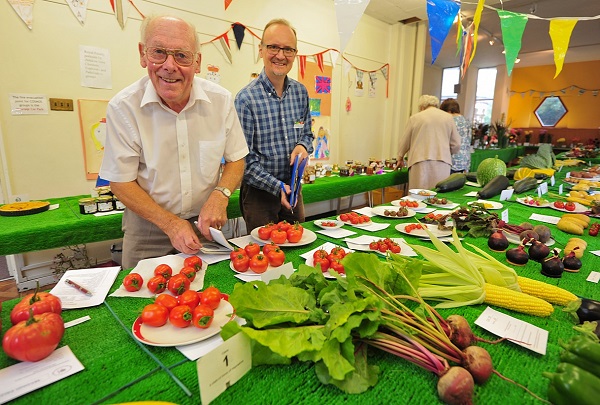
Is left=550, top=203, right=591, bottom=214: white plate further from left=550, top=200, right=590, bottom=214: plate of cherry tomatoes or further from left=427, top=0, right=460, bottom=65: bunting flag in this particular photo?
left=427, top=0, right=460, bottom=65: bunting flag

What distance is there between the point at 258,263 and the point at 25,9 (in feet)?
12.0

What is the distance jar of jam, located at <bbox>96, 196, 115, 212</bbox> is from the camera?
2.94m

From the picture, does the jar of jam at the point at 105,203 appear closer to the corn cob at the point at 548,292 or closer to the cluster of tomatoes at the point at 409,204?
the cluster of tomatoes at the point at 409,204

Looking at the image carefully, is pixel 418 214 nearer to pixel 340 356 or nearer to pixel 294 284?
pixel 294 284

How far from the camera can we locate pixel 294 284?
110cm

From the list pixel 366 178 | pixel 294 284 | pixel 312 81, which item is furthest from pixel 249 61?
pixel 294 284

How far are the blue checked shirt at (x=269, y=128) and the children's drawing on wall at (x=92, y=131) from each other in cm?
212

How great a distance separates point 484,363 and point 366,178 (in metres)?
4.33

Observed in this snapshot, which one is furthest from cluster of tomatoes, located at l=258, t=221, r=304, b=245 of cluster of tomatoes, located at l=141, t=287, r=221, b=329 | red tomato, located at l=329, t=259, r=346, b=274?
cluster of tomatoes, located at l=141, t=287, r=221, b=329

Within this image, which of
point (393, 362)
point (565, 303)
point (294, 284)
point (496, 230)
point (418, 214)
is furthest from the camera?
point (418, 214)

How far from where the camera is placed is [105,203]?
295 cm

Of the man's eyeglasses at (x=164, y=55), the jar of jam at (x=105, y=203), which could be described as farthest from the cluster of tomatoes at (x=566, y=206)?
the jar of jam at (x=105, y=203)

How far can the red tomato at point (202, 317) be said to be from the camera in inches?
39.9

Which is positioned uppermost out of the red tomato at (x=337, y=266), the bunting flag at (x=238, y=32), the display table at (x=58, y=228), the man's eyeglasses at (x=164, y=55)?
the bunting flag at (x=238, y=32)
